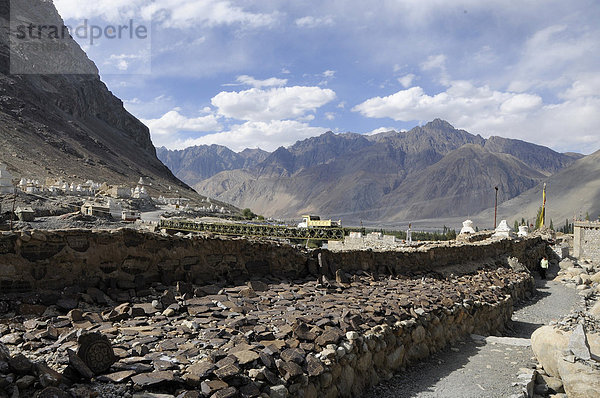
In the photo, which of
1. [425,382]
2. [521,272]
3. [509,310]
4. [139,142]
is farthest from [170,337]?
[139,142]

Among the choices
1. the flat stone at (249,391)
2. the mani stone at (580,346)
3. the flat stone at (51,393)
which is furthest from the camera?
the mani stone at (580,346)

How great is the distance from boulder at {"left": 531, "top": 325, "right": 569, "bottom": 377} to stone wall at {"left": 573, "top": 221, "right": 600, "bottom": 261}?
34635mm

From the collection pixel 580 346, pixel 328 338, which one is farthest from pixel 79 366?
pixel 580 346

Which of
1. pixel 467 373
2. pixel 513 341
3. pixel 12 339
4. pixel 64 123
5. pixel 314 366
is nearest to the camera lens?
pixel 12 339

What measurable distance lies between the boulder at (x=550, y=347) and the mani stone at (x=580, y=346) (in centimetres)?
13

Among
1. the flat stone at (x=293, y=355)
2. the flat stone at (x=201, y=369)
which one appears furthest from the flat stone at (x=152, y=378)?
the flat stone at (x=293, y=355)

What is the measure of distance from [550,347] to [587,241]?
36120 mm

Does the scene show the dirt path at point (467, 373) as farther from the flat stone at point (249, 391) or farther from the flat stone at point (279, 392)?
the flat stone at point (249, 391)

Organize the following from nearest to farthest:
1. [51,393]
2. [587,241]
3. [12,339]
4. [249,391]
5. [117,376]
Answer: [51,393]
[117,376]
[249,391]
[12,339]
[587,241]

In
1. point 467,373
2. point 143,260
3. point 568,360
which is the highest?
point 143,260

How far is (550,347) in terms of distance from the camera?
698 cm

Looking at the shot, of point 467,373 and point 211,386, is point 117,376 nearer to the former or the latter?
point 211,386

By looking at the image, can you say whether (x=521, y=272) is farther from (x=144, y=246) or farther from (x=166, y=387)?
(x=166, y=387)

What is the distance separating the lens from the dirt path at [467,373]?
6.20 metres
